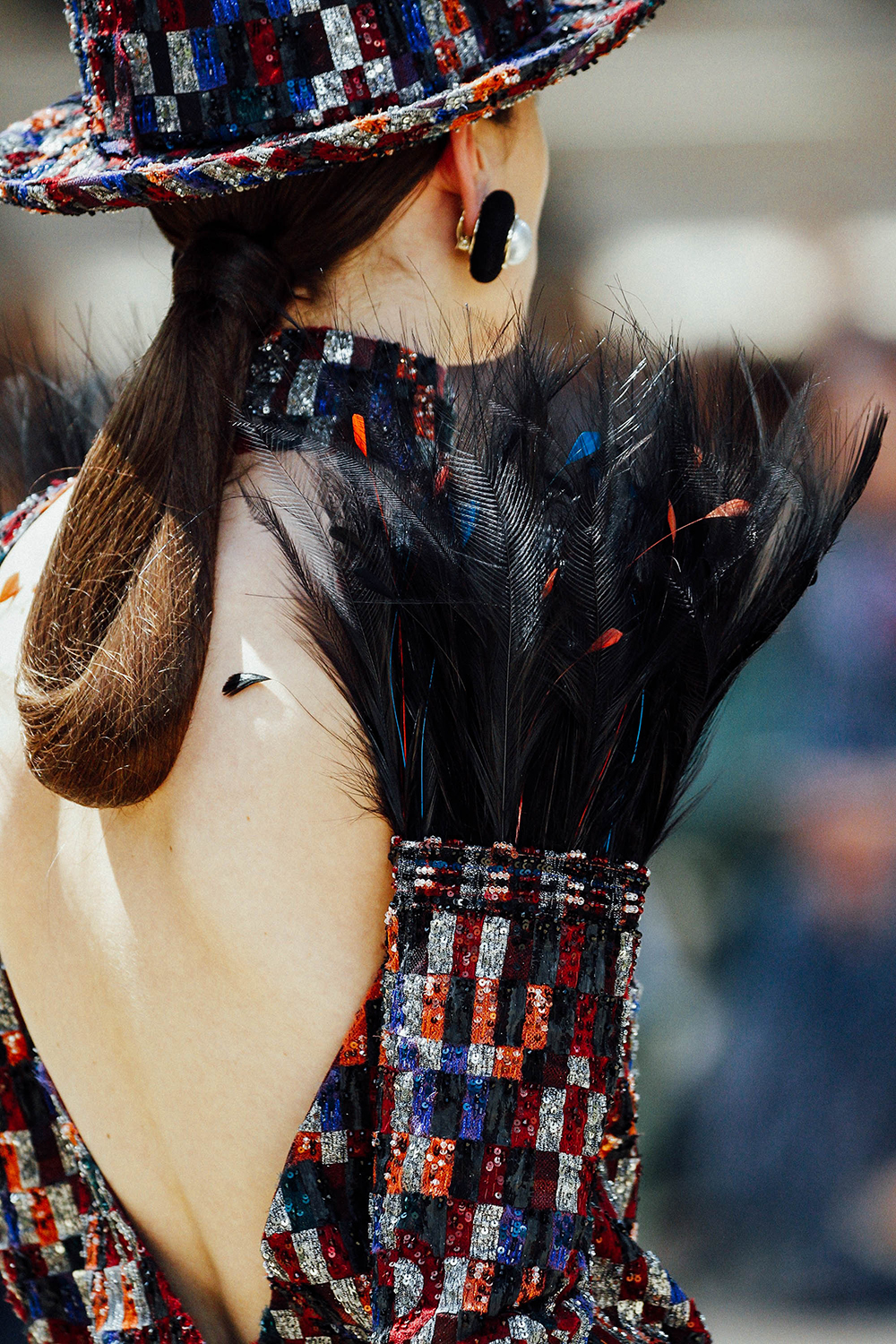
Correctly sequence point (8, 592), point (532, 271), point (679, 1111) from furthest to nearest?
point (679, 1111), point (532, 271), point (8, 592)

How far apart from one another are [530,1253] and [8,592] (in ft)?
2.48

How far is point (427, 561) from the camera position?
0.89 m

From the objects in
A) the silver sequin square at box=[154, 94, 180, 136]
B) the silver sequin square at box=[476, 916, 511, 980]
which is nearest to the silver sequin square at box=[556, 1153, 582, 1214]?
the silver sequin square at box=[476, 916, 511, 980]

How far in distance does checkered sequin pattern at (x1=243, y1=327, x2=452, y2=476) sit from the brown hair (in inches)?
1.0

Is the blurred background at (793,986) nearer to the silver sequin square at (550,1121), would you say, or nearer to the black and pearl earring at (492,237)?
the black and pearl earring at (492,237)

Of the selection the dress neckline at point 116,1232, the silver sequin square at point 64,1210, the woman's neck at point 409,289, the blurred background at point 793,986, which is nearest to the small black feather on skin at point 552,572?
the woman's neck at point 409,289

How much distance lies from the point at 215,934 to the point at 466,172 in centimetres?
71

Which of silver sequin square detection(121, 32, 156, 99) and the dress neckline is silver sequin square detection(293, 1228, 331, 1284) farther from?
silver sequin square detection(121, 32, 156, 99)

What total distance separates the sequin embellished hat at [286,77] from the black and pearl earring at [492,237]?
0.40ft

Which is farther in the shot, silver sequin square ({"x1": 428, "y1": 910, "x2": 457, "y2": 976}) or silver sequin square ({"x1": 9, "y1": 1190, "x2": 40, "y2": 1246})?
silver sequin square ({"x1": 9, "y1": 1190, "x2": 40, "y2": 1246})

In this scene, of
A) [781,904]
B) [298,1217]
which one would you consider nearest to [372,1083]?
[298,1217]

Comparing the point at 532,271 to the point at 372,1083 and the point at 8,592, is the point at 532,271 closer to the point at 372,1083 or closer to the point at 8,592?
the point at 8,592

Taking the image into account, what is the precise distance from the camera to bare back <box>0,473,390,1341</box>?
0.93 m

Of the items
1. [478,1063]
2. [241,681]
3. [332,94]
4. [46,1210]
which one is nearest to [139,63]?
[332,94]
